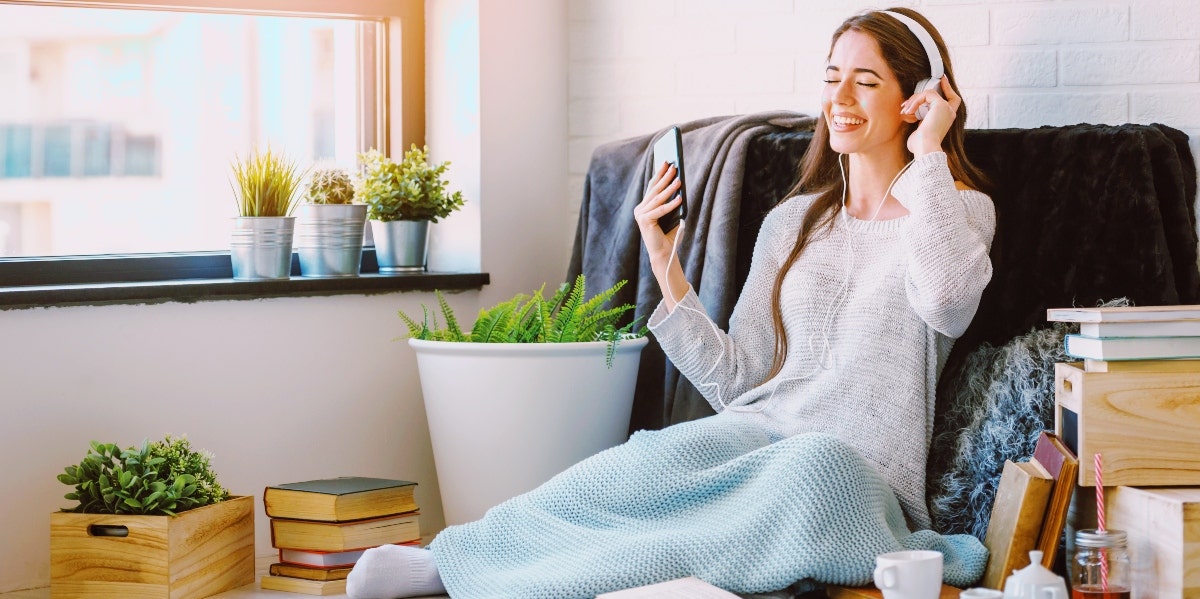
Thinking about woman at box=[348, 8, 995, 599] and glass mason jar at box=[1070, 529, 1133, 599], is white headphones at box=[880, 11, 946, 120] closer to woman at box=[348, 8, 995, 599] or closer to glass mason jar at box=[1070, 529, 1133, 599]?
woman at box=[348, 8, 995, 599]

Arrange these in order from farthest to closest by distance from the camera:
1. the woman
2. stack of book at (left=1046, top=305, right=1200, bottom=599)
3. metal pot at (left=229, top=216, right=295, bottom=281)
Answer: metal pot at (left=229, top=216, right=295, bottom=281) < the woman < stack of book at (left=1046, top=305, right=1200, bottom=599)

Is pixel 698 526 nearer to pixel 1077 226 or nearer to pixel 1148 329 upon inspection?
pixel 1148 329

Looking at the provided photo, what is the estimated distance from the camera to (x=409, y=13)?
279cm

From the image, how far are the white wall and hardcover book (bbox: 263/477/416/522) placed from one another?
0.27 m

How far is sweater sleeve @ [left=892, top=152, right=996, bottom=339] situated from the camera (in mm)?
1857

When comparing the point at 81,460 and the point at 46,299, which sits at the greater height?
the point at 46,299

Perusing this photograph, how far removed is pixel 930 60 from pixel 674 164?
1.44 feet

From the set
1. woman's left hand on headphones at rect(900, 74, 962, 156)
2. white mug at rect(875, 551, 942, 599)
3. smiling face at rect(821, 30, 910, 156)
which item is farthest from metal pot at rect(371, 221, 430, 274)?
white mug at rect(875, 551, 942, 599)

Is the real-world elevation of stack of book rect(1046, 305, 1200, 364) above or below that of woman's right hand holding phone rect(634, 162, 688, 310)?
below

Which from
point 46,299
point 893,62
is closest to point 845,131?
point 893,62

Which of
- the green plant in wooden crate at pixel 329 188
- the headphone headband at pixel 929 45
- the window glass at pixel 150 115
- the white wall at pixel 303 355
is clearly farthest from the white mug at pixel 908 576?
the window glass at pixel 150 115

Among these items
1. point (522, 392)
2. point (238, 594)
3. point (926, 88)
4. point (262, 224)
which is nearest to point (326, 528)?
point (238, 594)

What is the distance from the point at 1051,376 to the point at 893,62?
540mm

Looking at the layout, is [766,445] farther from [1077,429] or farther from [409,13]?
[409,13]
